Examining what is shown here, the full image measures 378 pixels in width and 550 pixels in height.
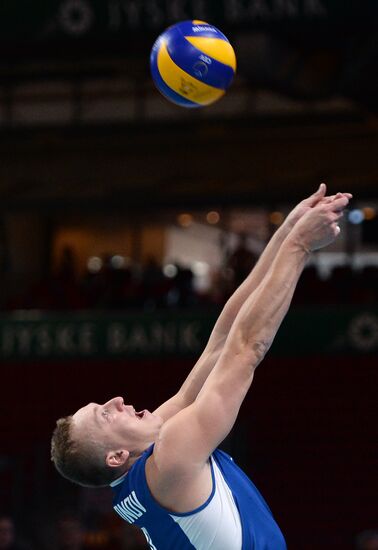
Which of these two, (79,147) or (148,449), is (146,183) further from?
(148,449)

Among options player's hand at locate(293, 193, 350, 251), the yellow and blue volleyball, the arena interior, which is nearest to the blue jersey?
player's hand at locate(293, 193, 350, 251)

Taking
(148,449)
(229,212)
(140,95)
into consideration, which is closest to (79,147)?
(140,95)

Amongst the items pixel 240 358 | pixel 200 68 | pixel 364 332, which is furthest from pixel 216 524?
pixel 364 332

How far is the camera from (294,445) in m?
14.0

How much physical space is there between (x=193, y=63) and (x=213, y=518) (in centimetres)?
225

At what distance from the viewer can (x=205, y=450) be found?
391 cm

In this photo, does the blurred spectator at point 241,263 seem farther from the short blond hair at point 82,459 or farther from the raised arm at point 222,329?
the short blond hair at point 82,459

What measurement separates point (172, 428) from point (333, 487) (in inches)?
393

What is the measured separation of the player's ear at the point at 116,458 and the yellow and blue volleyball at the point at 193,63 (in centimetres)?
192

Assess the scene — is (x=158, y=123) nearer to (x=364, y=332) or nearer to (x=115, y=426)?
(x=364, y=332)

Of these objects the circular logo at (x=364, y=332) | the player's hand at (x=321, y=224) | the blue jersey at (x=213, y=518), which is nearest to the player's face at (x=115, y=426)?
the blue jersey at (x=213, y=518)

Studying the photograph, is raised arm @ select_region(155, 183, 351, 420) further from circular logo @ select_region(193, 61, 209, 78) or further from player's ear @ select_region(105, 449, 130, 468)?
circular logo @ select_region(193, 61, 209, 78)

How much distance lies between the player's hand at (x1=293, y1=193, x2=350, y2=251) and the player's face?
915 millimetres

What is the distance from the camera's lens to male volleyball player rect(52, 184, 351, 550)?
3.93 metres
